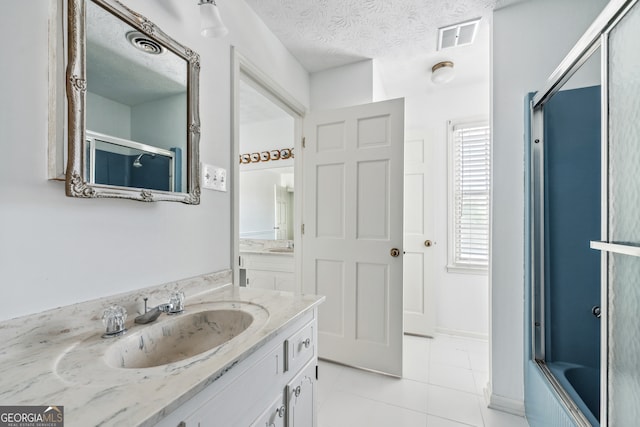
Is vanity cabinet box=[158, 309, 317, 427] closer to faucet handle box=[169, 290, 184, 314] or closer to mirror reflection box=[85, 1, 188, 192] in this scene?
faucet handle box=[169, 290, 184, 314]

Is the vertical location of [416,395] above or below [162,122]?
below

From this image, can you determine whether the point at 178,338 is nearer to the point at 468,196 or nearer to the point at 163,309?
the point at 163,309

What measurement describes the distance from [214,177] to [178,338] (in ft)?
2.48

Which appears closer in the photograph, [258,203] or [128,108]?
[128,108]

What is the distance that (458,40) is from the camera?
2039mm

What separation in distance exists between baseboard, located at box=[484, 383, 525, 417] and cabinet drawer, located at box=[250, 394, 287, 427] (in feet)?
4.79

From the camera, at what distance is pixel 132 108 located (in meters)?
1.05

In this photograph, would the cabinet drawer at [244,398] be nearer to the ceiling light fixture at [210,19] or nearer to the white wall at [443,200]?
the ceiling light fixture at [210,19]

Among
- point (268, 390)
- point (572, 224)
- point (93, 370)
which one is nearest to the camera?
point (93, 370)

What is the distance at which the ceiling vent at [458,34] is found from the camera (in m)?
1.89

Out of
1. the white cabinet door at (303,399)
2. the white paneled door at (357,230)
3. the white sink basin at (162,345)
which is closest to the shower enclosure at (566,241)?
the white paneled door at (357,230)

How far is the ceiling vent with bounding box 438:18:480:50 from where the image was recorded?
6.20ft

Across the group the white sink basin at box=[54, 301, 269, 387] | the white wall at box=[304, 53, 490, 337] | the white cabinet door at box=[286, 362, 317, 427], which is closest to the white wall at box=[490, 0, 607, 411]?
the white wall at box=[304, 53, 490, 337]

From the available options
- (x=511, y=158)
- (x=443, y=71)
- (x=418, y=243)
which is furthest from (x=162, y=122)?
(x=418, y=243)
